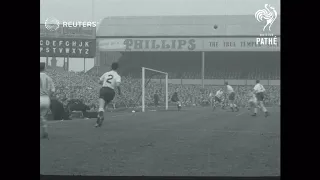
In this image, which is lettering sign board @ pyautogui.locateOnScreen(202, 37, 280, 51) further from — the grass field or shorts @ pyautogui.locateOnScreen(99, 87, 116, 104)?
shorts @ pyautogui.locateOnScreen(99, 87, 116, 104)

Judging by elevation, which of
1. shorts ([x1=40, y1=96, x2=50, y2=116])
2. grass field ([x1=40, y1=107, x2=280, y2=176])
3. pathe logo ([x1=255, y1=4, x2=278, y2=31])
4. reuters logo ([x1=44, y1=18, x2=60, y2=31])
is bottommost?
grass field ([x1=40, y1=107, x2=280, y2=176])

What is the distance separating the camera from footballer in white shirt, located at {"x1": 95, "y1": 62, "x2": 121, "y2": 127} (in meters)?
5.16

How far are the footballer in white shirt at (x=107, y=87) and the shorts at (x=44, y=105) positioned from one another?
1.93ft

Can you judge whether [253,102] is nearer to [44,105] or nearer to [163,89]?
[163,89]

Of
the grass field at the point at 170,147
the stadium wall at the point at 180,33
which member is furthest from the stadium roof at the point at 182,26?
the grass field at the point at 170,147

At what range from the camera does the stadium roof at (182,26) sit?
4.87 metres

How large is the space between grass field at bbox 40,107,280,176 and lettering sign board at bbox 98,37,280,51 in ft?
2.36

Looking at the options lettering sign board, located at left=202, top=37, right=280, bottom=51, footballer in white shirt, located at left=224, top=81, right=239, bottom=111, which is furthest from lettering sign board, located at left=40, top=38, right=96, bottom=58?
footballer in white shirt, located at left=224, top=81, right=239, bottom=111

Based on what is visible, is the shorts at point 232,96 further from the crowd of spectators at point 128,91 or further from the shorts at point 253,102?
the shorts at point 253,102

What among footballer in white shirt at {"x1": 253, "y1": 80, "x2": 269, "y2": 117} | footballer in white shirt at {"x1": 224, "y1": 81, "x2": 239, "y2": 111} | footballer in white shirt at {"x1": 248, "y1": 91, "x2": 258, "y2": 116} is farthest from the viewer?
footballer in white shirt at {"x1": 224, "y1": 81, "x2": 239, "y2": 111}

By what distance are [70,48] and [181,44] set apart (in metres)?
1.24
